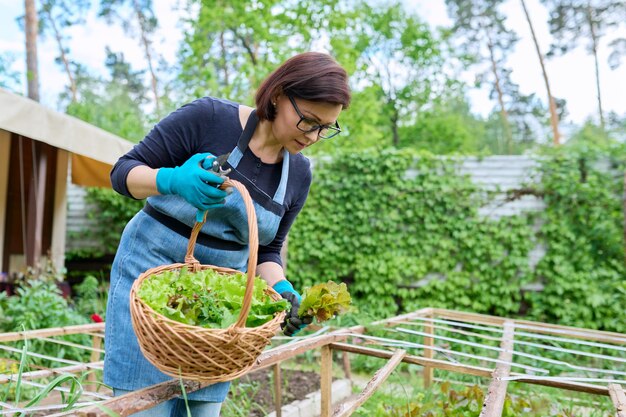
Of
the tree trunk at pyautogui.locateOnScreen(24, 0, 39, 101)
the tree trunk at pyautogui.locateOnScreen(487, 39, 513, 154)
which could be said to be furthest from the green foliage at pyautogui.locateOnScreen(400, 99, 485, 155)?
the tree trunk at pyautogui.locateOnScreen(24, 0, 39, 101)

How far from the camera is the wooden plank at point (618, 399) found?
1.65 m

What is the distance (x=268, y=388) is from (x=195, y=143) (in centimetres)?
275

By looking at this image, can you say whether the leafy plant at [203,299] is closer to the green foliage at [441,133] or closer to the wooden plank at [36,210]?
the wooden plank at [36,210]

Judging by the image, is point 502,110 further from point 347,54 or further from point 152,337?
point 152,337

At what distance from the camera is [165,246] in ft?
5.06

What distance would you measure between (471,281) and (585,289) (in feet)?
3.82

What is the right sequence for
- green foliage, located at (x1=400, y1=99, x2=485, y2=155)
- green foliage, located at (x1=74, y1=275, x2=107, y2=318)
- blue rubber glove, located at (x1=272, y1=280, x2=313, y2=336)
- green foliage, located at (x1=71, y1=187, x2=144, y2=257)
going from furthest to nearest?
green foliage, located at (x1=400, y1=99, x2=485, y2=155) < green foliage, located at (x1=71, y1=187, x2=144, y2=257) < green foliage, located at (x1=74, y1=275, x2=107, y2=318) < blue rubber glove, located at (x1=272, y1=280, x2=313, y2=336)

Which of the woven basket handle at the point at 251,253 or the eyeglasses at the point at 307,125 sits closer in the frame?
the woven basket handle at the point at 251,253

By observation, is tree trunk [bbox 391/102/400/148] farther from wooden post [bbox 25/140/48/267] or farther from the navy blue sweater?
the navy blue sweater

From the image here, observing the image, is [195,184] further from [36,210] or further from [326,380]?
[36,210]

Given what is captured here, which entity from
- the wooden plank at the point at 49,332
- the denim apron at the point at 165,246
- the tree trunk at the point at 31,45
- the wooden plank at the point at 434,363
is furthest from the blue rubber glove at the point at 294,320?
the tree trunk at the point at 31,45

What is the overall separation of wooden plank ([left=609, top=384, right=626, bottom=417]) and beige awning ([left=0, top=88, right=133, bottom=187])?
4.28m

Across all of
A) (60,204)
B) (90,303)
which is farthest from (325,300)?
(60,204)

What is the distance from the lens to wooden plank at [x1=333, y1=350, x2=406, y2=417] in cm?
165
